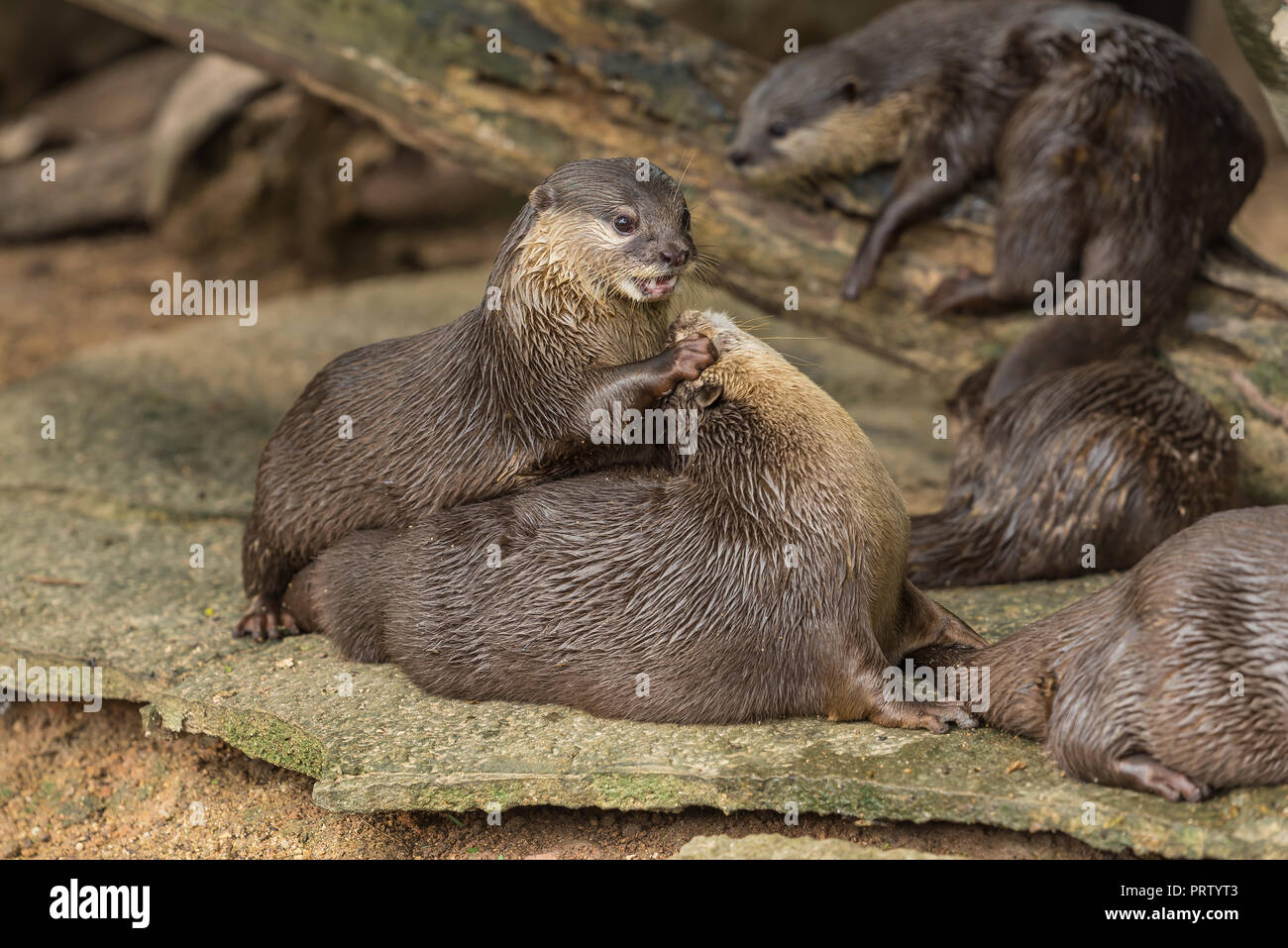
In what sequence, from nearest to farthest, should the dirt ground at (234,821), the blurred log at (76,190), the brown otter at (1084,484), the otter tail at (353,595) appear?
the dirt ground at (234,821) → the otter tail at (353,595) → the brown otter at (1084,484) → the blurred log at (76,190)

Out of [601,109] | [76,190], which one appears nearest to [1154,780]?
[601,109]

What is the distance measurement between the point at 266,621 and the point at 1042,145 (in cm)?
312

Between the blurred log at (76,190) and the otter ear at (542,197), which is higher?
the blurred log at (76,190)

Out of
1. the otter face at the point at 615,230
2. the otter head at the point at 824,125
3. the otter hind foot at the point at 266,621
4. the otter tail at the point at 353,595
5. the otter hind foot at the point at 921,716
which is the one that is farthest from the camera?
the otter head at the point at 824,125

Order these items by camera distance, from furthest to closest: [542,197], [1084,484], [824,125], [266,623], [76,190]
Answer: [76,190] → [824,125] → [1084,484] → [266,623] → [542,197]

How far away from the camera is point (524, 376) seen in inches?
143

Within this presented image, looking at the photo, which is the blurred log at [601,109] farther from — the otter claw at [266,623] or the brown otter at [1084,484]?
the otter claw at [266,623]

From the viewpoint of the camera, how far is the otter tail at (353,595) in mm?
3729

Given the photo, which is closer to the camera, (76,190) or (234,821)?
(234,821)

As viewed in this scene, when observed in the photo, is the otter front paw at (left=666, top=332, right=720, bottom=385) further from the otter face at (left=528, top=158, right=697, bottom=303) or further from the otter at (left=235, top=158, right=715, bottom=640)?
the otter face at (left=528, top=158, right=697, bottom=303)

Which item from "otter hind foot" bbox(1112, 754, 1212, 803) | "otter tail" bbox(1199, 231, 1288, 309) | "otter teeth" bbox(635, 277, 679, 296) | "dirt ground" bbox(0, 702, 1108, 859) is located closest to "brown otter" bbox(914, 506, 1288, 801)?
"otter hind foot" bbox(1112, 754, 1212, 803)

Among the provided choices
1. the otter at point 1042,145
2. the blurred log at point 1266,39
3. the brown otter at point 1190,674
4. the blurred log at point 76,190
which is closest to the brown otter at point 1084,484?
the otter at point 1042,145

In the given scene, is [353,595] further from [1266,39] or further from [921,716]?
[1266,39]

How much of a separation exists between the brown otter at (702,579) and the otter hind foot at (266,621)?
57 centimetres
